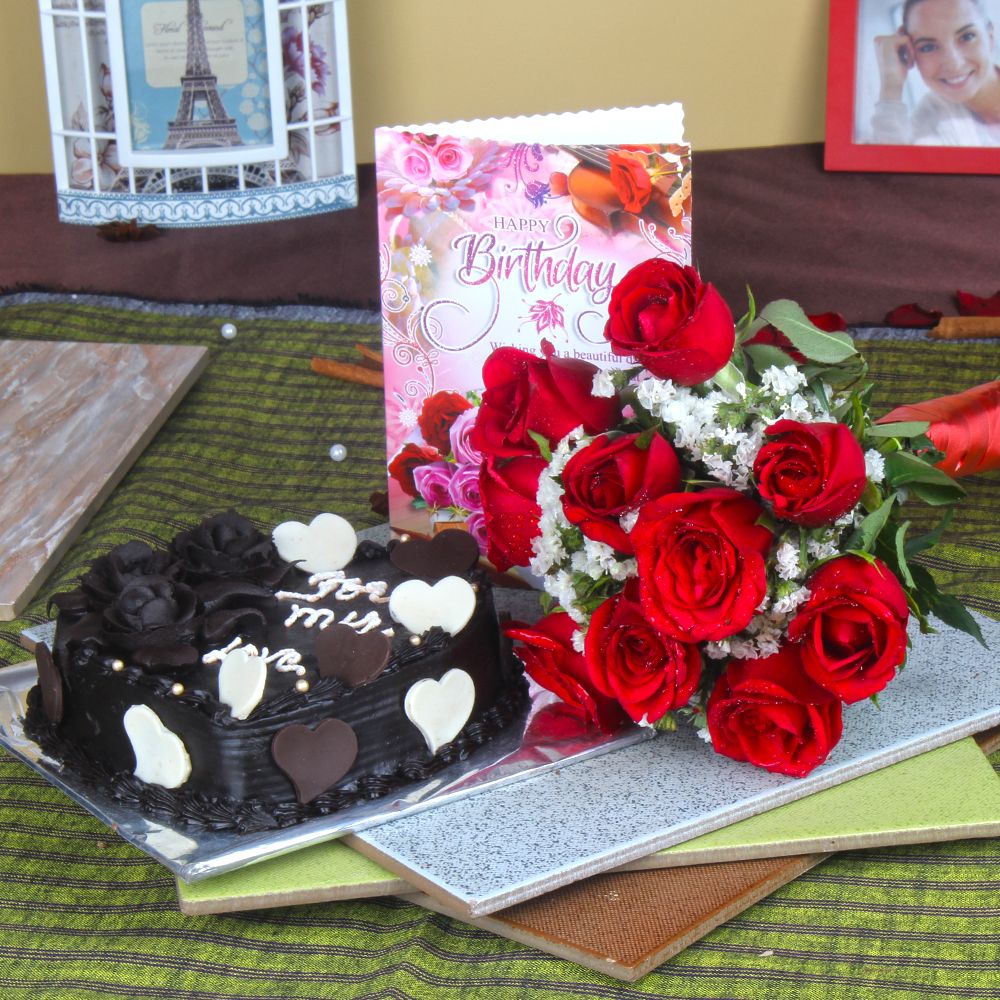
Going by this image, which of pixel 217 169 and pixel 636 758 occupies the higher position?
pixel 217 169

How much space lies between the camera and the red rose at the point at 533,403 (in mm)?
804

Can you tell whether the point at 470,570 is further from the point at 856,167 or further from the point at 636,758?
the point at 856,167

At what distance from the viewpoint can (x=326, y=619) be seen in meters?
0.81

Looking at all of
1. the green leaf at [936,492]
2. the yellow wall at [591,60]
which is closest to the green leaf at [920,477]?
the green leaf at [936,492]

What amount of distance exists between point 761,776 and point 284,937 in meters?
0.28

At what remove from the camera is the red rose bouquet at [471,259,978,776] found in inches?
27.8

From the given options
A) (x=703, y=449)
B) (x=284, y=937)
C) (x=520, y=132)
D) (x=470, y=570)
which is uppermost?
(x=520, y=132)

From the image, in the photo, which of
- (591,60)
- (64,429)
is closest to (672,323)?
(64,429)

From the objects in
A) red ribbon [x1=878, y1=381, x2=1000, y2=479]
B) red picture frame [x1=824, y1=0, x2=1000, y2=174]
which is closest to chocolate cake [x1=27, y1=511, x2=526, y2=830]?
red ribbon [x1=878, y1=381, x2=1000, y2=479]

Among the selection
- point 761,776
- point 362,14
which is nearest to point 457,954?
point 761,776

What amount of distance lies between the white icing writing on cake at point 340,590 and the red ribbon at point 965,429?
48 centimetres

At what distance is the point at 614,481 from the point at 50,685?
36 centimetres

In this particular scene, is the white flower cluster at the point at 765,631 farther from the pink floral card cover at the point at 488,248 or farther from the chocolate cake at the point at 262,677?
the pink floral card cover at the point at 488,248

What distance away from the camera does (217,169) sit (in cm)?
175
